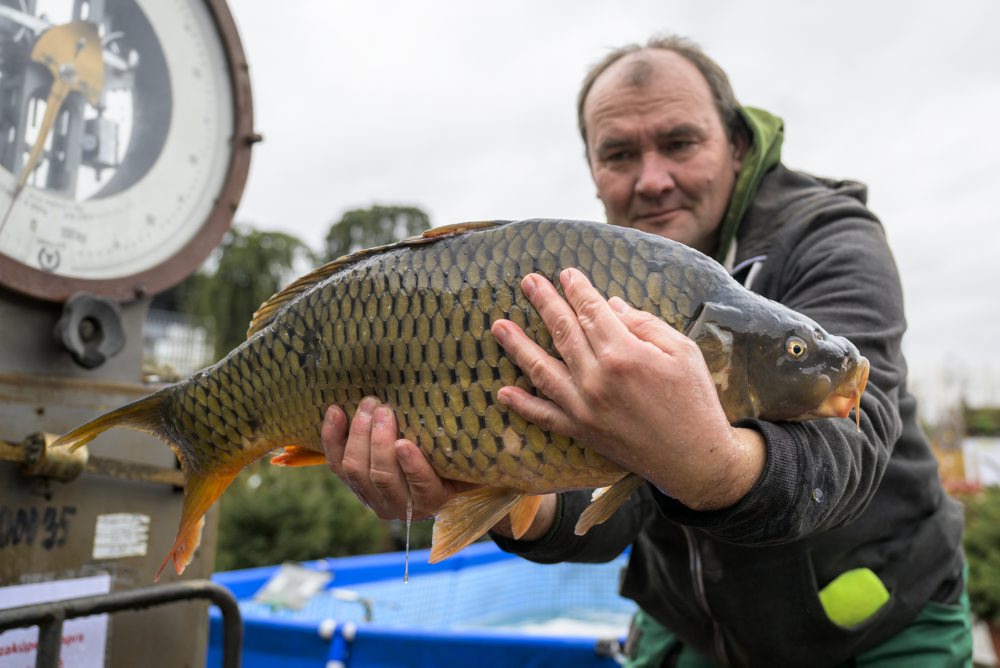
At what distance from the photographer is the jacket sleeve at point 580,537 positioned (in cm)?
157

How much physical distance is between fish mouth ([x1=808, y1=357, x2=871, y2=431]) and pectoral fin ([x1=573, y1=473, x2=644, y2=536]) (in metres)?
0.24

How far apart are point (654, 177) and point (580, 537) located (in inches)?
29.9

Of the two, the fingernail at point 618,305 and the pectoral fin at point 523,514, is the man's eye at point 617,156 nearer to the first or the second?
the pectoral fin at point 523,514

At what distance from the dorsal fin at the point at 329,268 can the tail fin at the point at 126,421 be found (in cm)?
19

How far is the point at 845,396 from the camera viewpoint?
1008 millimetres

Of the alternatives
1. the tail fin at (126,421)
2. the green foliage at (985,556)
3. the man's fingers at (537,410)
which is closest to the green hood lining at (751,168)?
the man's fingers at (537,410)

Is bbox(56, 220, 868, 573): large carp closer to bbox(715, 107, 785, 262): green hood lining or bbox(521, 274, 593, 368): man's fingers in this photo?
bbox(521, 274, 593, 368): man's fingers

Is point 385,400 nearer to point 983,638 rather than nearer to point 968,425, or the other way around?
point 983,638

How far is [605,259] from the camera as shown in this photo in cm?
101

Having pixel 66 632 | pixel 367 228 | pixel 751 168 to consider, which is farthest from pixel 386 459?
pixel 367 228

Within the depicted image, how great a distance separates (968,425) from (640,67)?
18121mm

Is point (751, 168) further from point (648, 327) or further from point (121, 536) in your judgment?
point (121, 536)

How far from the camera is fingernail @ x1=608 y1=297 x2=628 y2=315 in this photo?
3.12 feet

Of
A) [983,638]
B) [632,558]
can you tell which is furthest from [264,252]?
[632,558]
